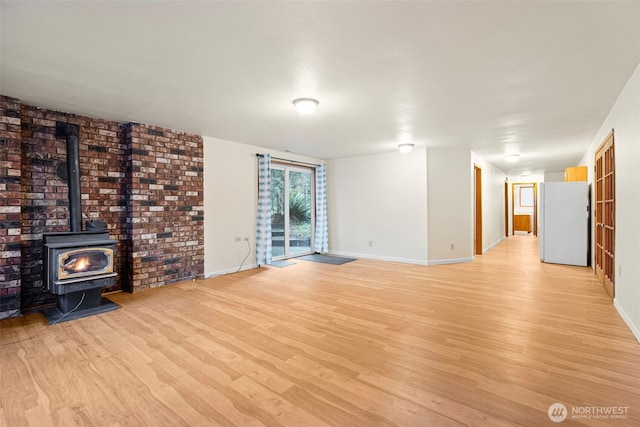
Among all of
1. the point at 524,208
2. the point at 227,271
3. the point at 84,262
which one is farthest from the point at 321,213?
the point at 524,208

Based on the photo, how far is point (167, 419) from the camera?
170cm

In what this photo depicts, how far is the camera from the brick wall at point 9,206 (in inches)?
123

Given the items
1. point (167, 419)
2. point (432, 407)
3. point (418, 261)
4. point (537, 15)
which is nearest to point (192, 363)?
point (167, 419)

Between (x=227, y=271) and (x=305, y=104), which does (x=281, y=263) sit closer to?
(x=227, y=271)

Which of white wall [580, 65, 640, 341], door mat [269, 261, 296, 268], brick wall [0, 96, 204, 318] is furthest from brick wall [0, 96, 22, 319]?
white wall [580, 65, 640, 341]

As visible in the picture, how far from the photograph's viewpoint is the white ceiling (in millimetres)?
1811

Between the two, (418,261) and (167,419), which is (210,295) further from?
(418,261)

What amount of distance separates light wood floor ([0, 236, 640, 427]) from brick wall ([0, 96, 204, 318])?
0.49m

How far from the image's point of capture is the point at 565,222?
580 centimetres

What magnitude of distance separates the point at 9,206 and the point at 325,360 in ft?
11.9

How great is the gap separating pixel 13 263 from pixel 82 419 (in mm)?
2514

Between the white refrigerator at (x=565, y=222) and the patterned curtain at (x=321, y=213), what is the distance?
4545mm

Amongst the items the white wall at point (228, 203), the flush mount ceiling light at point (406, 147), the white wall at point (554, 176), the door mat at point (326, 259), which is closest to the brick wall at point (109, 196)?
the white wall at point (228, 203)

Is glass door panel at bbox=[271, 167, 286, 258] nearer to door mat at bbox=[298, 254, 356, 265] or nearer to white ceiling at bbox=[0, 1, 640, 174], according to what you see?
door mat at bbox=[298, 254, 356, 265]
